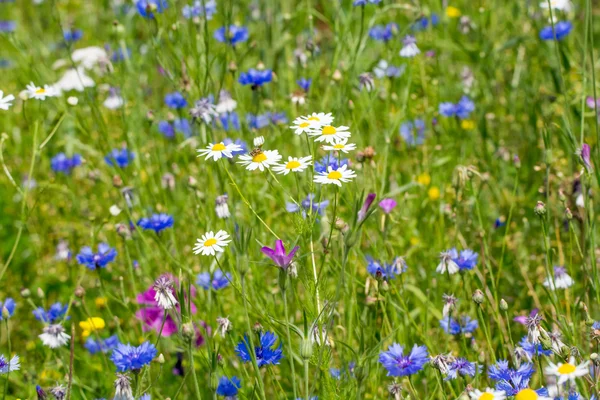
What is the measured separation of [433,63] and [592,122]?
0.70 metres

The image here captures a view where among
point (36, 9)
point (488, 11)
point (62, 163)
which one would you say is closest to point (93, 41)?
point (36, 9)

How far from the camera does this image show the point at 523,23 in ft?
9.84

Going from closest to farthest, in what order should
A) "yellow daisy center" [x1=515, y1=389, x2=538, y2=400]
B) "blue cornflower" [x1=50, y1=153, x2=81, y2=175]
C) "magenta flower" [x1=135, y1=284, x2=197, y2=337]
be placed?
1. "yellow daisy center" [x1=515, y1=389, x2=538, y2=400]
2. "magenta flower" [x1=135, y1=284, x2=197, y2=337]
3. "blue cornflower" [x1=50, y1=153, x2=81, y2=175]

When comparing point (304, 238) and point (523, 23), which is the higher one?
point (523, 23)

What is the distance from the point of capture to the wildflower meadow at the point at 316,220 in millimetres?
1430

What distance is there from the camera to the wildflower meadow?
1.43 meters

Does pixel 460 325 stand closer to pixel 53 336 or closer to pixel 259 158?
pixel 259 158

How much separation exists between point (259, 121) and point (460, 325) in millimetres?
973

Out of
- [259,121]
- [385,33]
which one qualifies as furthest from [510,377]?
[385,33]

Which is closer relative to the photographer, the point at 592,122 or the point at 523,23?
the point at 592,122

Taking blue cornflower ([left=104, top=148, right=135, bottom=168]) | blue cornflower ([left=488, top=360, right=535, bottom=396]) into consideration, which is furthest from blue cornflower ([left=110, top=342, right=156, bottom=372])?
blue cornflower ([left=104, top=148, right=135, bottom=168])

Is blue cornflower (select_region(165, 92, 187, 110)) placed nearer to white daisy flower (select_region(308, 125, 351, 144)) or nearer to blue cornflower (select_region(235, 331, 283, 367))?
white daisy flower (select_region(308, 125, 351, 144))

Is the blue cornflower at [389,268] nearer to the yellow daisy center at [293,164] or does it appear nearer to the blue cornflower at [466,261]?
the blue cornflower at [466,261]

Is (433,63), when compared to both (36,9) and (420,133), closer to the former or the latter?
(420,133)
